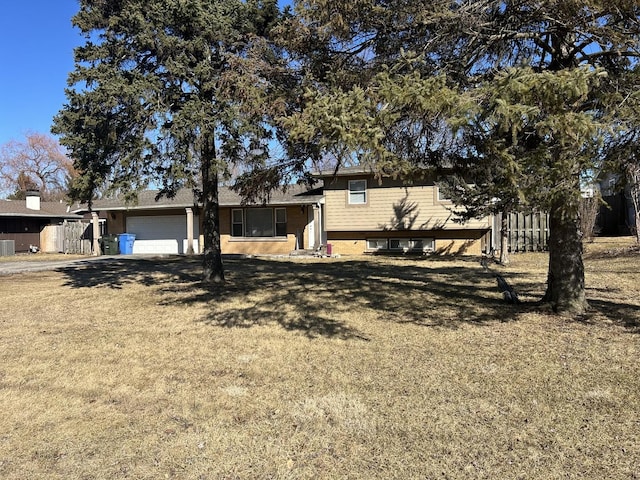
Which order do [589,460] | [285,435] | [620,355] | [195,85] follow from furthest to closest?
[195,85], [620,355], [285,435], [589,460]

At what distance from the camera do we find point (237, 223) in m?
22.9

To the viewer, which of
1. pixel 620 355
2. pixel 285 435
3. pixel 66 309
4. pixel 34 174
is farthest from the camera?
pixel 34 174

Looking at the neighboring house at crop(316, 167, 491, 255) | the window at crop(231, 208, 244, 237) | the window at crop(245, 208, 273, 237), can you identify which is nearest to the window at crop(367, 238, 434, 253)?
the neighboring house at crop(316, 167, 491, 255)

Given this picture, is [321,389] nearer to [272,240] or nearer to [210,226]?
[210,226]

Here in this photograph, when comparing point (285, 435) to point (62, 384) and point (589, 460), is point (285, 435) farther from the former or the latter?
Answer: point (62, 384)

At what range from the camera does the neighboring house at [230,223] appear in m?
21.7

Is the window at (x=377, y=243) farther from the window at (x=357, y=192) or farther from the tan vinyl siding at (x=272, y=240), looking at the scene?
the tan vinyl siding at (x=272, y=240)

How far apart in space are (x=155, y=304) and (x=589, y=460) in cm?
783

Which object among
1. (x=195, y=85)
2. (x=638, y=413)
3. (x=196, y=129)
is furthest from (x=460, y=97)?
(x=195, y=85)

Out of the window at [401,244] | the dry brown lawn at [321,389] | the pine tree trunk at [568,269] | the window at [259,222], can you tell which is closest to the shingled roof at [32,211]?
the window at [259,222]

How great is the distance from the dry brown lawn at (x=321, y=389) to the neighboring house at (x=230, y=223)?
40.8 feet

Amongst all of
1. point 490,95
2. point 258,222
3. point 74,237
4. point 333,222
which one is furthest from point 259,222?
point 490,95

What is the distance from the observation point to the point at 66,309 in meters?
8.83

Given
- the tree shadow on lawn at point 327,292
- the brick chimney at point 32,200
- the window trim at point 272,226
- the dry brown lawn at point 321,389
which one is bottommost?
the dry brown lawn at point 321,389
